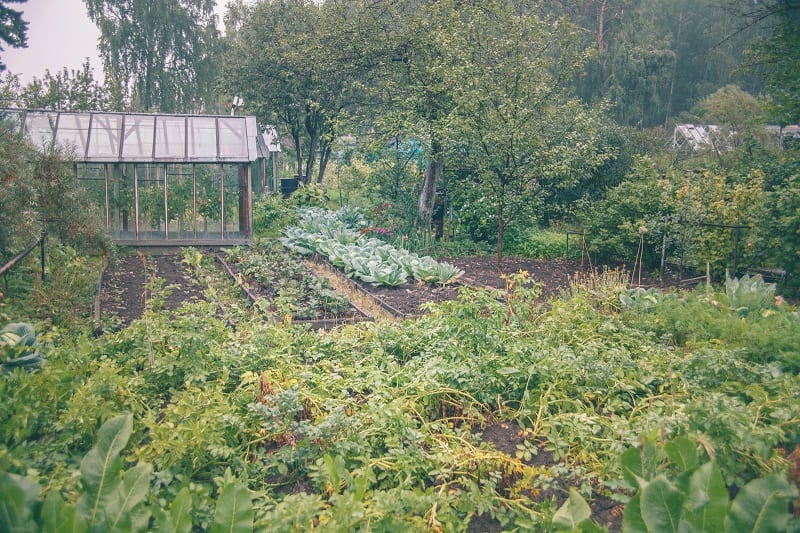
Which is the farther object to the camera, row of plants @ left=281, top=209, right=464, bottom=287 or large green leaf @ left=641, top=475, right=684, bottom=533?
row of plants @ left=281, top=209, right=464, bottom=287

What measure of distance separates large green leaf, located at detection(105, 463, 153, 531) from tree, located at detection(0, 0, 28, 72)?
2795 mm

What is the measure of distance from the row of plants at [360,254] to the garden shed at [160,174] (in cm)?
167

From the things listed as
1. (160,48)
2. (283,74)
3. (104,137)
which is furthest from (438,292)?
(160,48)

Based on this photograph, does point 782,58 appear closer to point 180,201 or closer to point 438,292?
point 438,292

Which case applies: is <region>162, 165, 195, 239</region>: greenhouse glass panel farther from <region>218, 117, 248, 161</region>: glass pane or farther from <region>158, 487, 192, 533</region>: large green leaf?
<region>158, 487, 192, 533</region>: large green leaf

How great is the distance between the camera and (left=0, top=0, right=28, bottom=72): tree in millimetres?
3712

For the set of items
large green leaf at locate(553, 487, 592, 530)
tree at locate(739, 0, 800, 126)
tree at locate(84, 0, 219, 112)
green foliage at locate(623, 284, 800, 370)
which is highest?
tree at locate(84, 0, 219, 112)

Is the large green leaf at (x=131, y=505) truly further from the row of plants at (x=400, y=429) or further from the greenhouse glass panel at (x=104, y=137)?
the greenhouse glass panel at (x=104, y=137)

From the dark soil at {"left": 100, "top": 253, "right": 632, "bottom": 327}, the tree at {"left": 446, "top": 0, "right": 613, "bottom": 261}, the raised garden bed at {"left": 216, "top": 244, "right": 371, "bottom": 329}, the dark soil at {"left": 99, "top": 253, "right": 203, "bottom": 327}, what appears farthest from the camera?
the tree at {"left": 446, "top": 0, "right": 613, "bottom": 261}

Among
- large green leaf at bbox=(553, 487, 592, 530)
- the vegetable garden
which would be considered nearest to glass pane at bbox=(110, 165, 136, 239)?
the vegetable garden

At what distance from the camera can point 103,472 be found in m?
2.59

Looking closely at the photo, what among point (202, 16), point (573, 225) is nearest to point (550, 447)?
point (573, 225)

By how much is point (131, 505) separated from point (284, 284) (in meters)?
7.64

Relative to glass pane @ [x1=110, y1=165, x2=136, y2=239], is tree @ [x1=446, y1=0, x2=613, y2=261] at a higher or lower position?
higher
